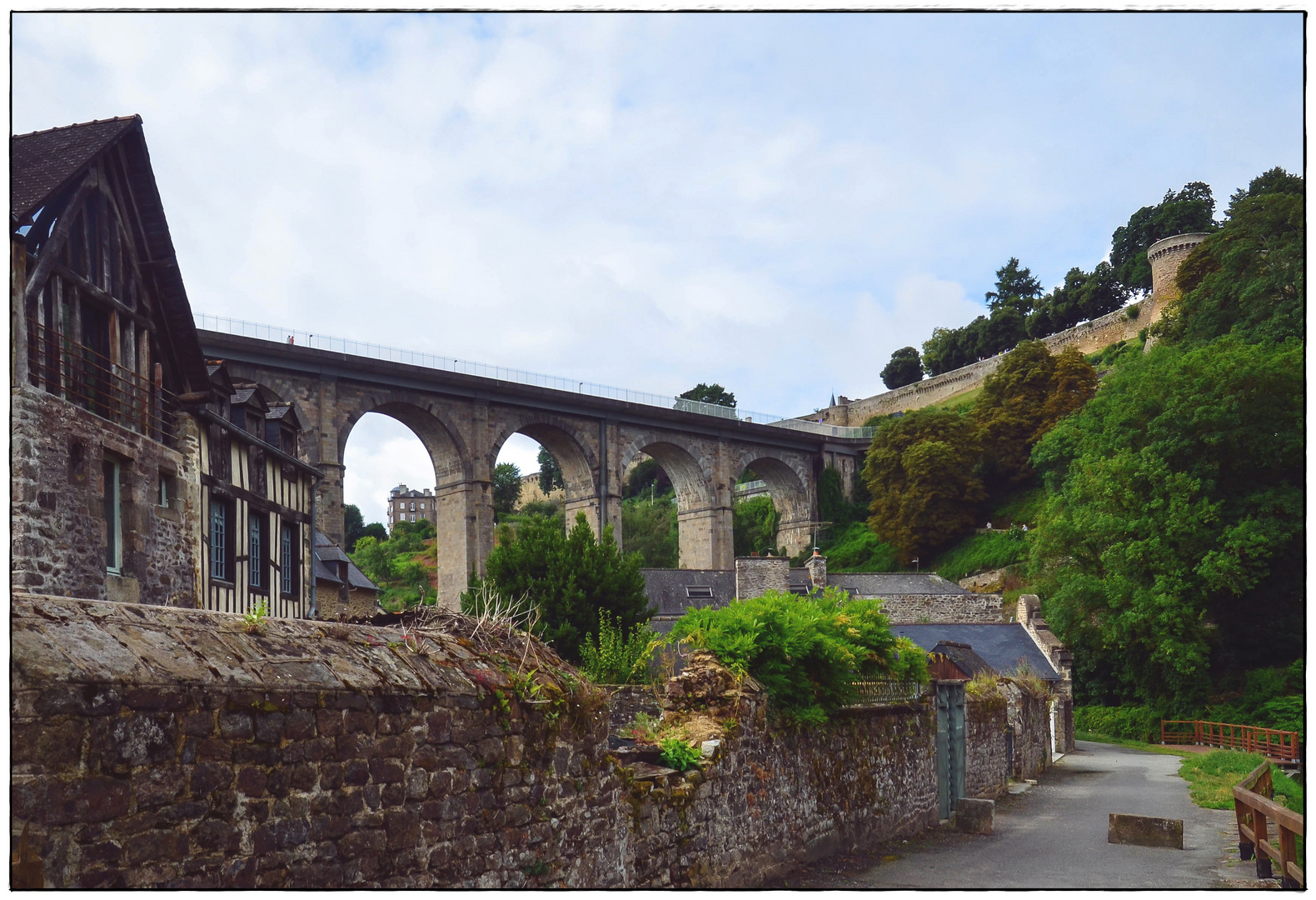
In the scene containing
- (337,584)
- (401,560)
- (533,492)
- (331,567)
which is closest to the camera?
(337,584)

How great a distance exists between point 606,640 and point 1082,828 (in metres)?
5.38

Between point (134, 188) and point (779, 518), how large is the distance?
40.1 meters

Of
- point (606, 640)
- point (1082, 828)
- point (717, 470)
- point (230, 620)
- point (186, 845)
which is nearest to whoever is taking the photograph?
point (186, 845)

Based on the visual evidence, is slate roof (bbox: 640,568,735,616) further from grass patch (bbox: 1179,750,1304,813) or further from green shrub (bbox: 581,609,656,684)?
green shrub (bbox: 581,609,656,684)

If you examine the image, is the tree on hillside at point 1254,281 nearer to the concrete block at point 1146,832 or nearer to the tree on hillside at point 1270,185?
the tree on hillside at point 1270,185

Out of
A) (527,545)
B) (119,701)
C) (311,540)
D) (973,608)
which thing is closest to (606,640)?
(119,701)

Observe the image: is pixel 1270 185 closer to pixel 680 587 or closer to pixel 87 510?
pixel 680 587

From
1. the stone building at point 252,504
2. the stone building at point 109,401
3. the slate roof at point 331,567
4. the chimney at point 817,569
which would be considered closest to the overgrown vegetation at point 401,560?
→ the chimney at point 817,569

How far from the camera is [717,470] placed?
43906 mm

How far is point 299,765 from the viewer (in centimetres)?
354

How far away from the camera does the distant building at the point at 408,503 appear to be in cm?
9888

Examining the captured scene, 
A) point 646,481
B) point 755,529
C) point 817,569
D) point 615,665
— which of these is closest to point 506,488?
point 646,481

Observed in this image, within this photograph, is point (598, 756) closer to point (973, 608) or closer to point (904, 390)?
point (973, 608)

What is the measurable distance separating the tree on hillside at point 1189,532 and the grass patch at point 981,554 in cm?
1066
